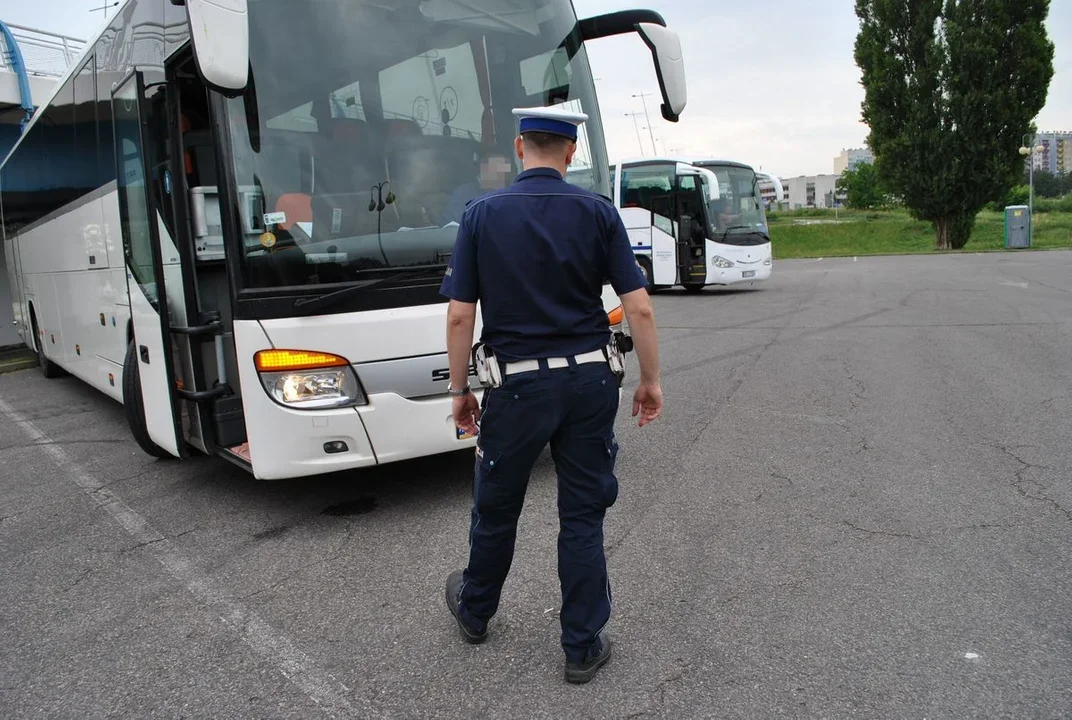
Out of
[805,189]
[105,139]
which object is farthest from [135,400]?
[805,189]

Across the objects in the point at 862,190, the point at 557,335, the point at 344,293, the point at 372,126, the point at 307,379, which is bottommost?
the point at 307,379

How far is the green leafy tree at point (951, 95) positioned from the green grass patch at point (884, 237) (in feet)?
9.28

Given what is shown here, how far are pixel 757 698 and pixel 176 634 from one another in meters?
2.36

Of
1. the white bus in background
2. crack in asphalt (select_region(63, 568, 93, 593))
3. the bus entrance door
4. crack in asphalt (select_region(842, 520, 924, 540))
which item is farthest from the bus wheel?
the white bus in background

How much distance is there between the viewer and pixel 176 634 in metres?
3.46

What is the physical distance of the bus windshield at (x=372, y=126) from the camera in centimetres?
430

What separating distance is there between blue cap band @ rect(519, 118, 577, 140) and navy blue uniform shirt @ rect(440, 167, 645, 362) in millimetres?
133

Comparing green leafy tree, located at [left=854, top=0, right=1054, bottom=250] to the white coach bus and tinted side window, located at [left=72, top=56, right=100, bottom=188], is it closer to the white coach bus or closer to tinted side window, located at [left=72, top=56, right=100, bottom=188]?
the white coach bus

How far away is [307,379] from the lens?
434 cm

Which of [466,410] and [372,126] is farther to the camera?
[372,126]

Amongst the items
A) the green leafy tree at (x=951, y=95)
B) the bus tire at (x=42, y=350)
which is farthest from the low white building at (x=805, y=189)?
the bus tire at (x=42, y=350)

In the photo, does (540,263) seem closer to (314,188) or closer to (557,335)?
(557,335)

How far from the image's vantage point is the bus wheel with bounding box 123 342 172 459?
5918 millimetres

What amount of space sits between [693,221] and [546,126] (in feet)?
53.7
